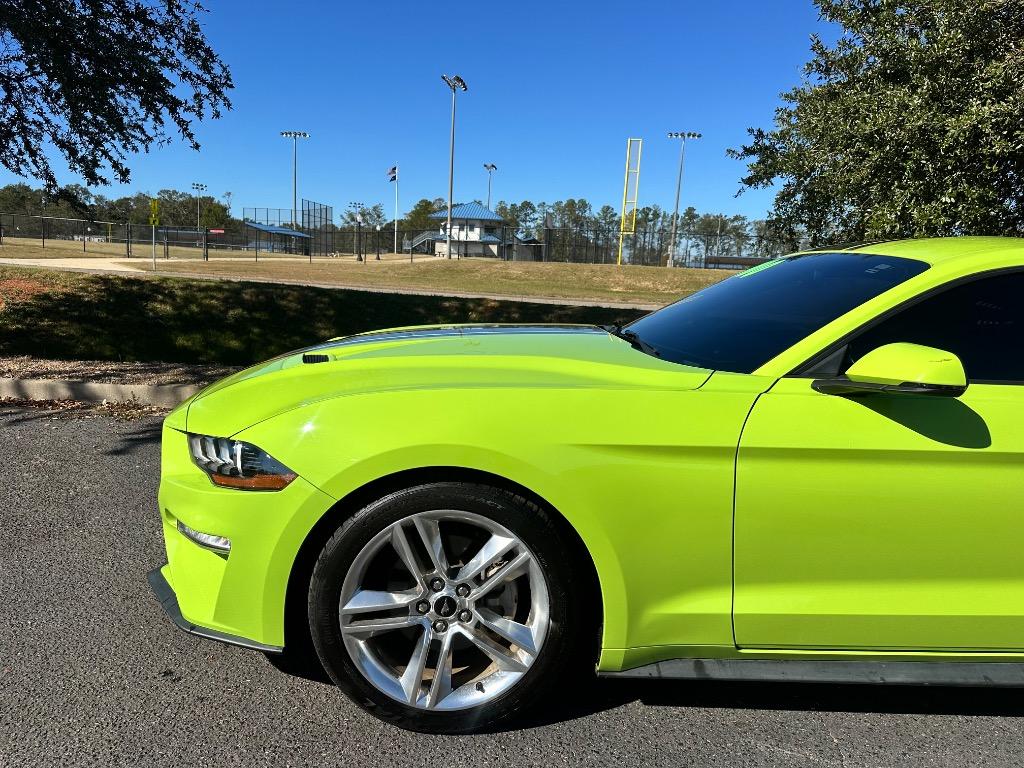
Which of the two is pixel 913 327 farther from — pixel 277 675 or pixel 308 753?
pixel 277 675

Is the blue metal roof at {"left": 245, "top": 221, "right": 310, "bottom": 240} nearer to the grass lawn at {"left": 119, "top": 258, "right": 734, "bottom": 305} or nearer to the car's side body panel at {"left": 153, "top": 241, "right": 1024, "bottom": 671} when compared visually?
the grass lawn at {"left": 119, "top": 258, "right": 734, "bottom": 305}

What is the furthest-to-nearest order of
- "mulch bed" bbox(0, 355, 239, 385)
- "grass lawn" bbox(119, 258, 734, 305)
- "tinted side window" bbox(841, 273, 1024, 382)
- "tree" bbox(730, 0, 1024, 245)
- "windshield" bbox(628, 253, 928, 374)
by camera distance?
"grass lawn" bbox(119, 258, 734, 305)
"mulch bed" bbox(0, 355, 239, 385)
"tree" bbox(730, 0, 1024, 245)
"windshield" bbox(628, 253, 928, 374)
"tinted side window" bbox(841, 273, 1024, 382)

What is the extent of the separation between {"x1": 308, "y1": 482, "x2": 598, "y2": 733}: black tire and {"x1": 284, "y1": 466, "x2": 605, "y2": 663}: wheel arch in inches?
0.7

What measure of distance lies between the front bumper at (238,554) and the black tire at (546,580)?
11 cm

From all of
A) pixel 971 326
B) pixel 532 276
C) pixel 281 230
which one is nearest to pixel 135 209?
pixel 281 230

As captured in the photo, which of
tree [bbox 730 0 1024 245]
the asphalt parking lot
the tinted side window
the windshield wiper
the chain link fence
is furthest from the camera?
the chain link fence

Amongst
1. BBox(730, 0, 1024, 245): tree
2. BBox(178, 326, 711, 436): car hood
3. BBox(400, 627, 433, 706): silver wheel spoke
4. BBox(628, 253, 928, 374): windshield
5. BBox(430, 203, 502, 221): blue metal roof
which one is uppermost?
BBox(430, 203, 502, 221): blue metal roof

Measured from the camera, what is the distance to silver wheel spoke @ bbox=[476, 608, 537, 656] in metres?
2.15

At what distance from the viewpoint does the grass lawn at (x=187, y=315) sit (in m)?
8.97

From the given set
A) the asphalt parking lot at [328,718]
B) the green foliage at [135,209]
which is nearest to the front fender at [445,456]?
the asphalt parking lot at [328,718]

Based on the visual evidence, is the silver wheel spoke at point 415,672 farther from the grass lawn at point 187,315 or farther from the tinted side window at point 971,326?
the grass lawn at point 187,315


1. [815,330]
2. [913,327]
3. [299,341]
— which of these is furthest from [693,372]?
[299,341]

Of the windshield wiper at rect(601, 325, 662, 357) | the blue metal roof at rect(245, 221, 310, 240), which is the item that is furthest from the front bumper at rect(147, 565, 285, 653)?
the blue metal roof at rect(245, 221, 310, 240)

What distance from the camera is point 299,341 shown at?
9719mm
